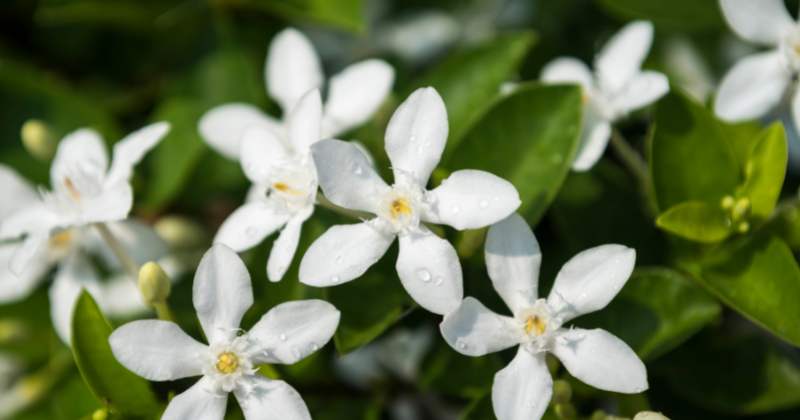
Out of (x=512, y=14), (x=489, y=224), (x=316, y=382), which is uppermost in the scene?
(x=489, y=224)

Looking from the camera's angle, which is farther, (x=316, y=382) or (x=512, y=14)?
(x=512, y=14)

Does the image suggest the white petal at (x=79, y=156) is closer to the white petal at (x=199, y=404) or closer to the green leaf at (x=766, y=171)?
the white petal at (x=199, y=404)

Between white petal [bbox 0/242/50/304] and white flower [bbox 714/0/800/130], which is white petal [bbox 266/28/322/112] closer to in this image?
white petal [bbox 0/242/50/304]

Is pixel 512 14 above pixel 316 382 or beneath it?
above

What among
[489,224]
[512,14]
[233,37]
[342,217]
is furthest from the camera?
[512,14]

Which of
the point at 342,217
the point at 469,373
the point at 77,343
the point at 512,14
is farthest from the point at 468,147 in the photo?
the point at 512,14

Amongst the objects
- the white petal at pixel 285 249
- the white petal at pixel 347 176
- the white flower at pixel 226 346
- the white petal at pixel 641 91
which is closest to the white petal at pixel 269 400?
the white flower at pixel 226 346

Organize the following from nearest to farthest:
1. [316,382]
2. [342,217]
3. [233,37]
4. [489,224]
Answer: [489,224] → [342,217] → [316,382] → [233,37]

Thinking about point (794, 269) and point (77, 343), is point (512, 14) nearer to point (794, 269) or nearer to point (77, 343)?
point (794, 269)
